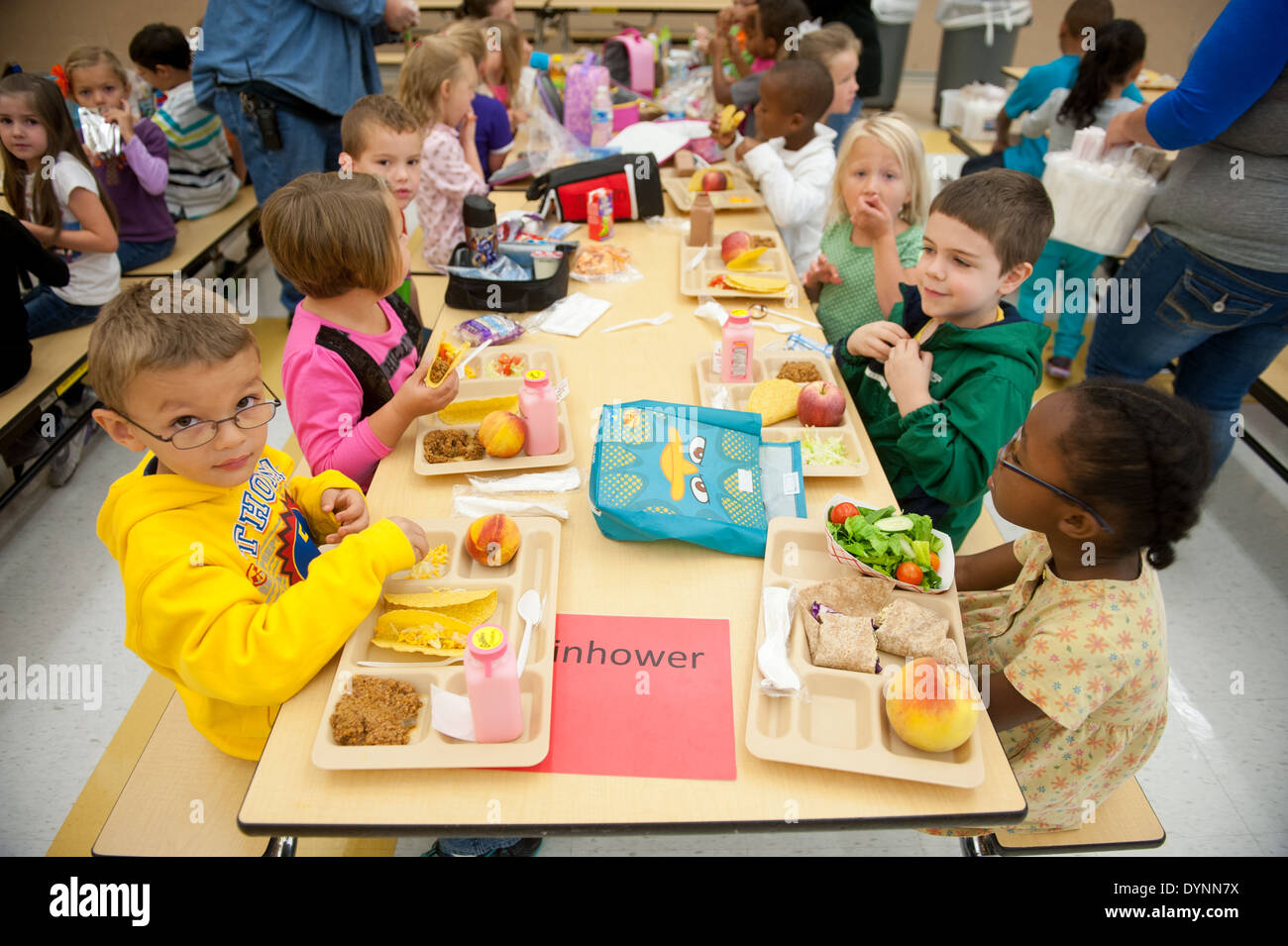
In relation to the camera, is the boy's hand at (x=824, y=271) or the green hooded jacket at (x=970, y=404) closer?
the green hooded jacket at (x=970, y=404)

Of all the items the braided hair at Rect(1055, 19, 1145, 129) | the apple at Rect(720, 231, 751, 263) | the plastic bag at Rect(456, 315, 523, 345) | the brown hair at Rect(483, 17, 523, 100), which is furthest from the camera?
the brown hair at Rect(483, 17, 523, 100)

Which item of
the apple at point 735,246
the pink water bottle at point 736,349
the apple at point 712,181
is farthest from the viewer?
the apple at point 712,181

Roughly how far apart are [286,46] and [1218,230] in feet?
10.9

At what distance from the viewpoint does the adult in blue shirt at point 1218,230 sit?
191 cm

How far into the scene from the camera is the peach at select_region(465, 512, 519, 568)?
1.43 m

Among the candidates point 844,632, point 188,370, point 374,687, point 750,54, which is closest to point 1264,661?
point 844,632

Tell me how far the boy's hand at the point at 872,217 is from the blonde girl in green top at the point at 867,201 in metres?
0.02

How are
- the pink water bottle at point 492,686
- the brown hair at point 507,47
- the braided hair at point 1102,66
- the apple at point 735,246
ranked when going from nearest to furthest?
the pink water bottle at point 492,686 < the apple at point 735,246 < the braided hair at point 1102,66 < the brown hair at point 507,47

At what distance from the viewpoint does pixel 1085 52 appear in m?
3.49

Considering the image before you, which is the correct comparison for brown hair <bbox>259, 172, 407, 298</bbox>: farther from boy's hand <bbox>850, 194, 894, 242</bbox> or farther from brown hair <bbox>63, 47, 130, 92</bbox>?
brown hair <bbox>63, 47, 130, 92</bbox>

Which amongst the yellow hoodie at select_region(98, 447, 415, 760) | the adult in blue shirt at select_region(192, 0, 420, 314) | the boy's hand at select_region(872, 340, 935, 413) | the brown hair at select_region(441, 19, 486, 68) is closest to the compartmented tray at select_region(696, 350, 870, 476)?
the boy's hand at select_region(872, 340, 935, 413)

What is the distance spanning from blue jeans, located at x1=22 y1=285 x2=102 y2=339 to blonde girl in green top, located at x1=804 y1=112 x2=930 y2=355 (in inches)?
106

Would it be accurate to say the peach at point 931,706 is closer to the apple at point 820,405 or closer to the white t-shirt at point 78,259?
the apple at point 820,405

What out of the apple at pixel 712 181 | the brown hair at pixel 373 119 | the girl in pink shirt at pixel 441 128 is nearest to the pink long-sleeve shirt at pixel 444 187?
the girl in pink shirt at pixel 441 128
